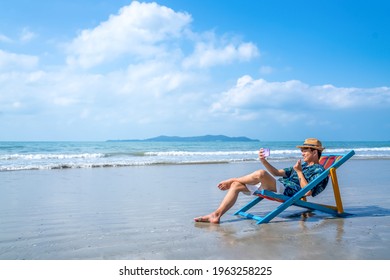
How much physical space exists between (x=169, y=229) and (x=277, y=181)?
1724 mm

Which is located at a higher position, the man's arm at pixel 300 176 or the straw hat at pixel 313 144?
the straw hat at pixel 313 144

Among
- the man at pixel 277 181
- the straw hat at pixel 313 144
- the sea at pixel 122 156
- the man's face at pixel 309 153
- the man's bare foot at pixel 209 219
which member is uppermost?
the straw hat at pixel 313 144

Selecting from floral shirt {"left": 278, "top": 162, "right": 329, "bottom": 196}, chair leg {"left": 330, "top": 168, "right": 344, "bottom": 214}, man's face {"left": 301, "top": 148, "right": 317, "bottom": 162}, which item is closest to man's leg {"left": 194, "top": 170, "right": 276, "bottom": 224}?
floral shirt {"left": 278, "top": 162, "right": 329, "bottom": 196}

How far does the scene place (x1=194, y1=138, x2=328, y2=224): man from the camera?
548 cm

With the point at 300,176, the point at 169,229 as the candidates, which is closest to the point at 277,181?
the point at 300,176

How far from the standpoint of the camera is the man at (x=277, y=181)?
216 inches

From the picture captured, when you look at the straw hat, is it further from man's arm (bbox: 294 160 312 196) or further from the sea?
the sea

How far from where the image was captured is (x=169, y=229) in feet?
16.6

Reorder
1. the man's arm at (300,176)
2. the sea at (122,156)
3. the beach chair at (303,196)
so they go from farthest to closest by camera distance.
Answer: the sea at (122,156)
the man's arm at (300,176)
the beach chair at (303,196)

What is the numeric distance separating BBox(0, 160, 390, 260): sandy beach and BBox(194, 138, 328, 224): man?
0.94ft

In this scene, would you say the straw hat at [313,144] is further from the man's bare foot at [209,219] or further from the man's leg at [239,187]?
the man's bare foot at [209,219]

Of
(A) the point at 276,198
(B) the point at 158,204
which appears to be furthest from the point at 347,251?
(B) the point at 158,204

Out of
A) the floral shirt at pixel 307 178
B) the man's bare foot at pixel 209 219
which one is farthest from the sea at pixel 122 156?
the floral shirt at pixel 307 178

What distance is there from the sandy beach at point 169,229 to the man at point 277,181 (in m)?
0.29
